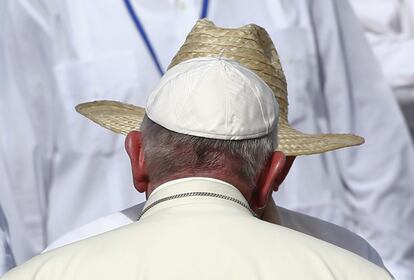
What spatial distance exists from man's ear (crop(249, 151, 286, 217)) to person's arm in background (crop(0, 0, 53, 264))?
6.44ft

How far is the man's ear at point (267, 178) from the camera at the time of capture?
1658mm

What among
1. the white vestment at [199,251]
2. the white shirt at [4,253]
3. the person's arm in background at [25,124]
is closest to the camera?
the white vestment at [199,251]

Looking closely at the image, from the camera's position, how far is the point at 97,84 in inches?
142

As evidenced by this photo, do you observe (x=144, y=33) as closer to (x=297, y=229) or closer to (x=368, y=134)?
(x=368, y=134)

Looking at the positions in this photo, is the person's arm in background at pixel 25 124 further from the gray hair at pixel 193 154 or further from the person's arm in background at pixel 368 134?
the gray hair at pixel 193 154

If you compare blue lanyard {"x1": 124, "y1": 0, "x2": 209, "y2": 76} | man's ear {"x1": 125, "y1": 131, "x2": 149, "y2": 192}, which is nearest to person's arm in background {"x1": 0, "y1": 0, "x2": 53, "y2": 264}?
blue lanyard {"x1": 124, "y1": 0, "x2": 209, "y2": 76}

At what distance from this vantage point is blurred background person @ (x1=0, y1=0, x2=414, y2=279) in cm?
358

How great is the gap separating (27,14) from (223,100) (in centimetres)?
205

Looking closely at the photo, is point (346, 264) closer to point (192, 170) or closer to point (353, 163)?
point (192, 170)

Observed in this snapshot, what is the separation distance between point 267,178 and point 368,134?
2.25 meters

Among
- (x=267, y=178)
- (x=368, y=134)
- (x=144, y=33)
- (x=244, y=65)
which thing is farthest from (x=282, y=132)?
(x=368, y=134)

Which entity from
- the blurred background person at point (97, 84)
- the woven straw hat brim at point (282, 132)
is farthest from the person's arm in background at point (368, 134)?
the woven straw hat brim at point (282, 132)

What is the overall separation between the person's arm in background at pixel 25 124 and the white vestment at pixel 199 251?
2029 millimetres

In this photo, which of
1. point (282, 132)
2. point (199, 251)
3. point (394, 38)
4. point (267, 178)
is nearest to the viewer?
point (199, 251)
